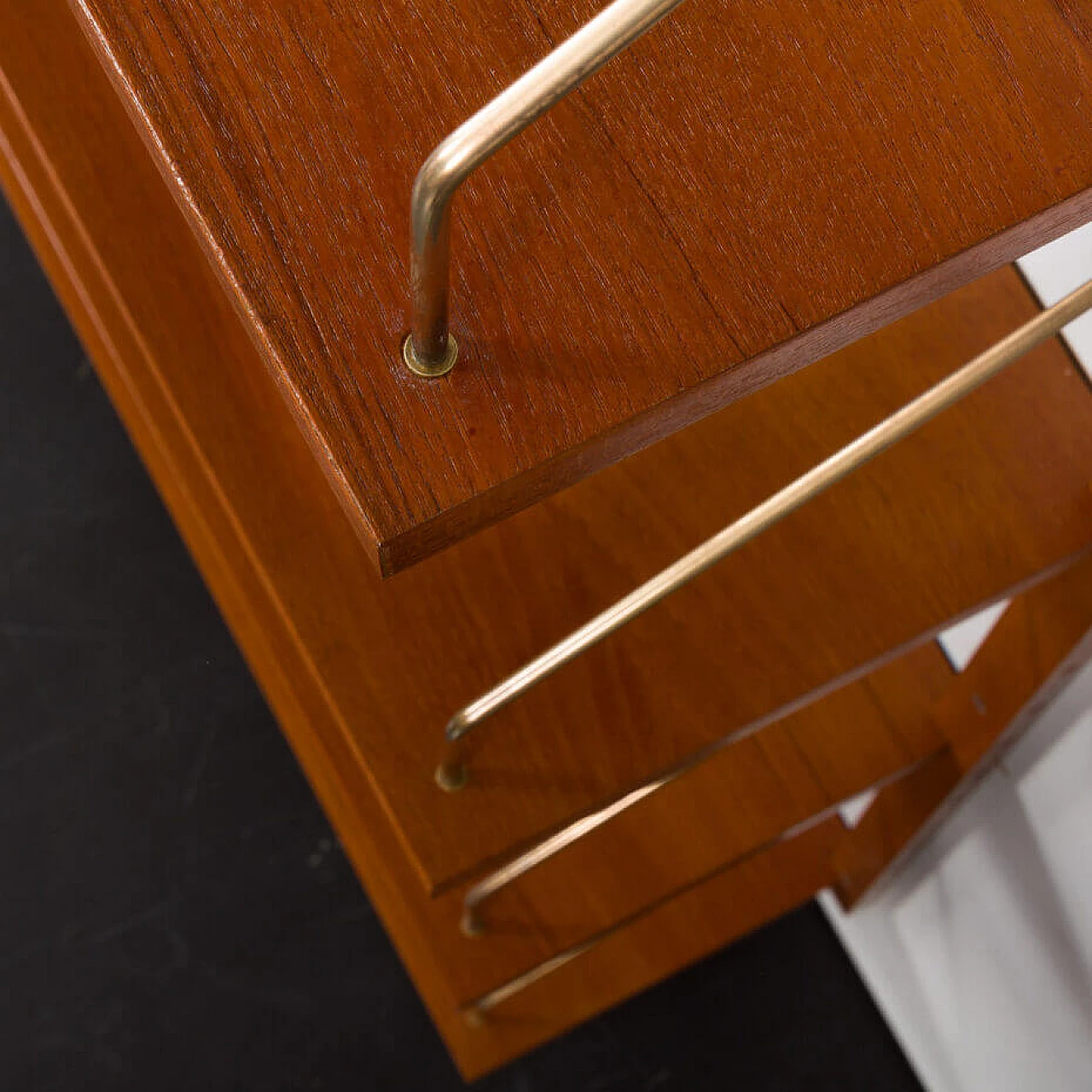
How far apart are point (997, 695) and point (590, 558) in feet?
1.24

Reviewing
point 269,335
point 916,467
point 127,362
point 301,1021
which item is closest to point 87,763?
point 301,1021

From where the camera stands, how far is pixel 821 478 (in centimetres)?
46

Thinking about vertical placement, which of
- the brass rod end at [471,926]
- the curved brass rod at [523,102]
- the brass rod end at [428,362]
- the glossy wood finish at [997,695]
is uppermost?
the curved brass rod at [523,102]

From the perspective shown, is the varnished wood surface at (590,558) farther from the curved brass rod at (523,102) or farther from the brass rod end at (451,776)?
the curved brass rod at (523,102)

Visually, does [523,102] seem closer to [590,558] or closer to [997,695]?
[590,558]

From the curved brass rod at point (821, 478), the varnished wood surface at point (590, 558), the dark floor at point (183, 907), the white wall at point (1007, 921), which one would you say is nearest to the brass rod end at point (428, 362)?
the curved brass rod at point (821, 478)

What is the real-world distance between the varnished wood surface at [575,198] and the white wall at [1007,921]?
1.05 ft

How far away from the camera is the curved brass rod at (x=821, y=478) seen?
0.46 meters

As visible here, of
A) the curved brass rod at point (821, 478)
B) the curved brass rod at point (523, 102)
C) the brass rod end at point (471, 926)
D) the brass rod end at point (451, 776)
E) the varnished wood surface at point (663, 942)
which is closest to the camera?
the curved brass rod at point (523, 102)

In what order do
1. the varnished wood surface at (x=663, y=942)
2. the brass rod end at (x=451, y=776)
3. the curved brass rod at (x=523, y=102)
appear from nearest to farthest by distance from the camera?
1. the curved brass rod at (x=523, y=102)
2. the brass rod end at (x=451, y=776)
3. the varnished wood surface at (x=663, y=942)

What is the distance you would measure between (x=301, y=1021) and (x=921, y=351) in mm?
862

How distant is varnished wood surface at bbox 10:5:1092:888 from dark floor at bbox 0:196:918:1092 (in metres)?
0.72

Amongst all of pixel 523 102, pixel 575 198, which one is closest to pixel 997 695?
pixel 575 198

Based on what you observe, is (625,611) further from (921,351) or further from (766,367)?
(921,351)
